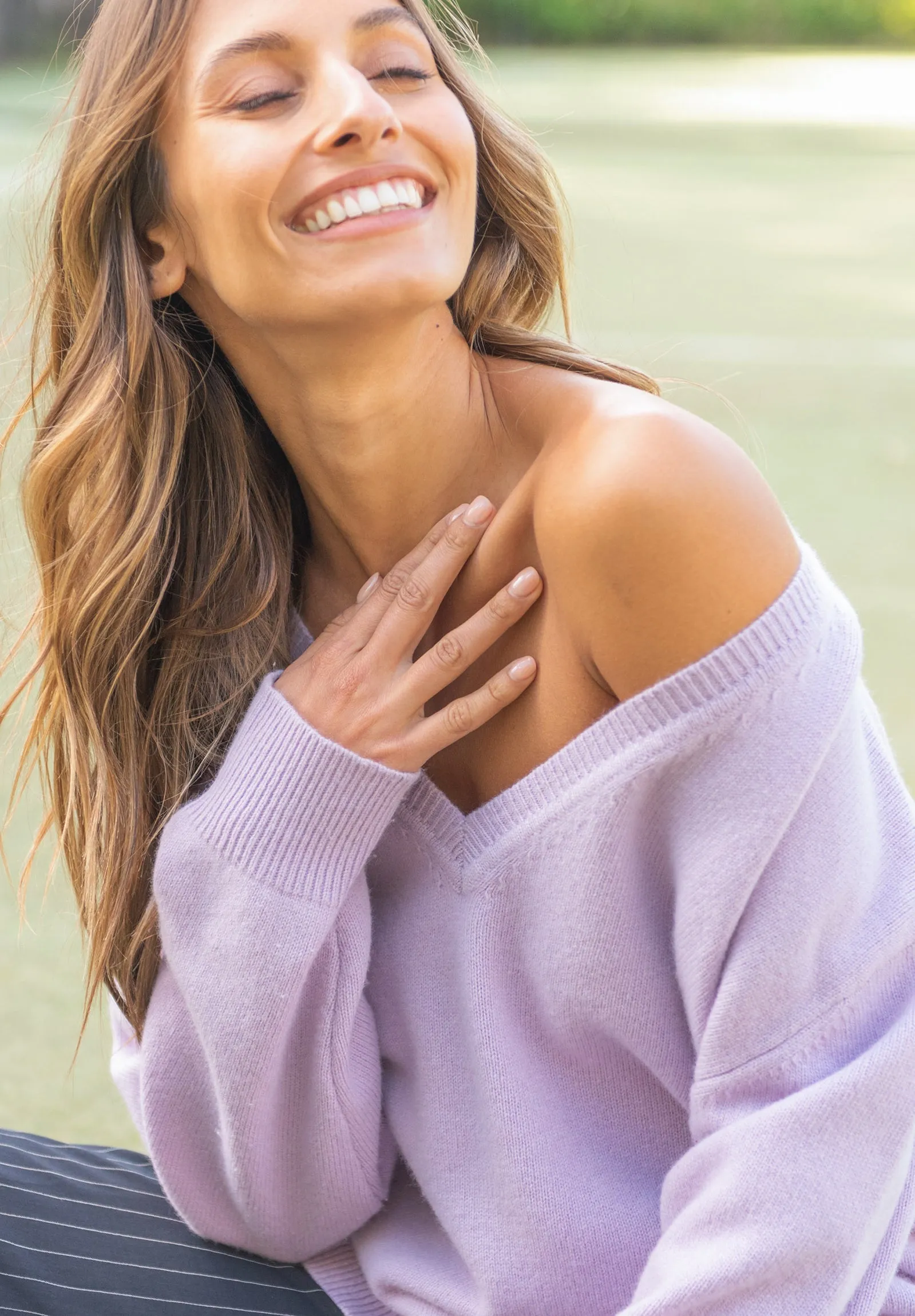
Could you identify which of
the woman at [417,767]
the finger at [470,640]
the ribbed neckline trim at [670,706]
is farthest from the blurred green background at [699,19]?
the ribbed neckline trim at [670,706]

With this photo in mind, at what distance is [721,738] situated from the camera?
130 cm

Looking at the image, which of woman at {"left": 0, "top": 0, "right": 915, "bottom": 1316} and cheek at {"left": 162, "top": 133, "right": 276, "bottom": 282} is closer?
woman at {"left": 0, "top": 0, "right": 915, "bottom": 1316}

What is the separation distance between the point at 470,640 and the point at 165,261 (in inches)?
19.0

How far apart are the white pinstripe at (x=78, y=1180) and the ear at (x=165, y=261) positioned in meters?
0.84

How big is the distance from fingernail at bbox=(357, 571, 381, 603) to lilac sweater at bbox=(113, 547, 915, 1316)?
14cm

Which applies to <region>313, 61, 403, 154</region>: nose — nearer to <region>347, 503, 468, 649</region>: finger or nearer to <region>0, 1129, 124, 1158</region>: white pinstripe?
<region>347, 503, 468, 649</region>: finger

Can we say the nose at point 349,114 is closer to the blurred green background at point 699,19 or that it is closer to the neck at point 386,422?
the neck at point 386,422

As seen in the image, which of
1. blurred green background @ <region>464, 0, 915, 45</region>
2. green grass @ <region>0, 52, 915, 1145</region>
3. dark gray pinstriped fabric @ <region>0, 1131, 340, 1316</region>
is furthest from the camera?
blurred green background @ <region>464, 0, 915, 45</region>

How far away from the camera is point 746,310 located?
321 inches

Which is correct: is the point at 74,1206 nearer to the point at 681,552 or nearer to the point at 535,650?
the point at 535,650

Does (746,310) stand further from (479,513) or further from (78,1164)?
(78,1164)

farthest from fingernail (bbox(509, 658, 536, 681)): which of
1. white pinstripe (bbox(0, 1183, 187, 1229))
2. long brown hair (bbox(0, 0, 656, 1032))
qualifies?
white pinstripe (bbox(0, 1183, 187, 1229))

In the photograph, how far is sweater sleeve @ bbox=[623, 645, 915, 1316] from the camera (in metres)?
1.25

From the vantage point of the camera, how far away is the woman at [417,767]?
129 cm
